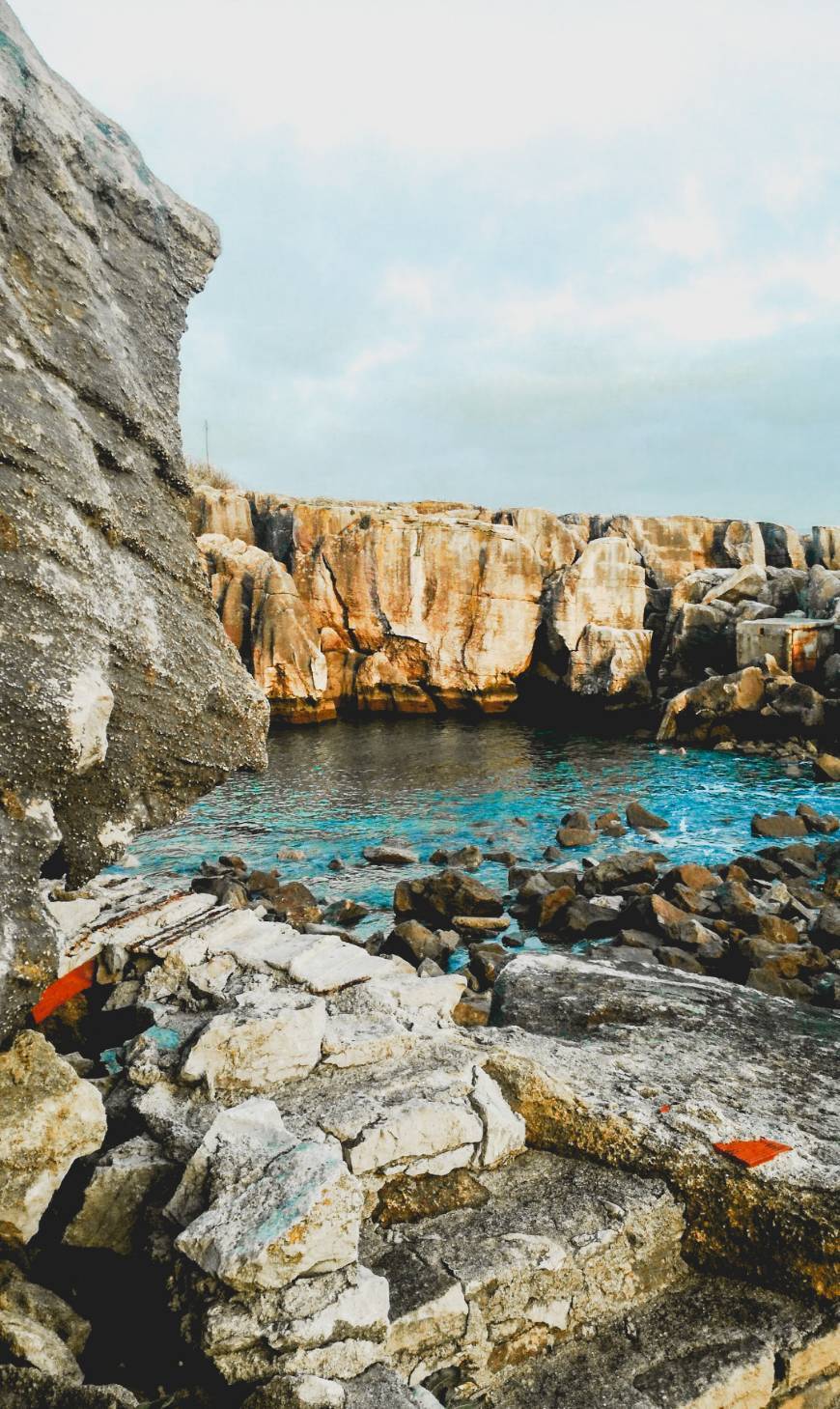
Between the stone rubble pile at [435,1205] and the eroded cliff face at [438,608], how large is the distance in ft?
114

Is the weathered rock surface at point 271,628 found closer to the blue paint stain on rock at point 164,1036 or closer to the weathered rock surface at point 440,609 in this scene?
the weathered rock surface at point 440,609

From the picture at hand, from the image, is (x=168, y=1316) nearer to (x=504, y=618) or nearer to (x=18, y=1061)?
(x=18, y=1061)

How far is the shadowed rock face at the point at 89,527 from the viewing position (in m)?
3.93

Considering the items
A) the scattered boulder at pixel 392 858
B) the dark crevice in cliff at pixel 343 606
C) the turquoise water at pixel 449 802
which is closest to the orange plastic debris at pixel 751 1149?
the turquoise water at pixel 449 802

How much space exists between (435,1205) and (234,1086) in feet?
4.38

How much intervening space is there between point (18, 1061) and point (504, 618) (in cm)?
3899

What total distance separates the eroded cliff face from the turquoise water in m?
9.16

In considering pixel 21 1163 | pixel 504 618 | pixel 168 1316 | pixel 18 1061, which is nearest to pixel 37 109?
pixel 18 1061

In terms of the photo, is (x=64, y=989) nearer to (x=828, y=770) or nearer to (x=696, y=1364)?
(x=696, y=1364)

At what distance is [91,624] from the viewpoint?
A: 177 inches

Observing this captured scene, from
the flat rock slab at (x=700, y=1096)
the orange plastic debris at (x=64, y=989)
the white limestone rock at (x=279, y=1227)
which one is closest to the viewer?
the white limestone rock at (x=279, y=1227)

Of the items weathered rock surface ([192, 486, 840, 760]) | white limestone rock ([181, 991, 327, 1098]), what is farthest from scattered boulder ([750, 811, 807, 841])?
weathered rock surface ([192, 486, 840, 760])

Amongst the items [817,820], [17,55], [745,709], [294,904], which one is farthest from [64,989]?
[745,709]

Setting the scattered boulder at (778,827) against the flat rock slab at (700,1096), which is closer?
the flat rock slab at (700,1096)
